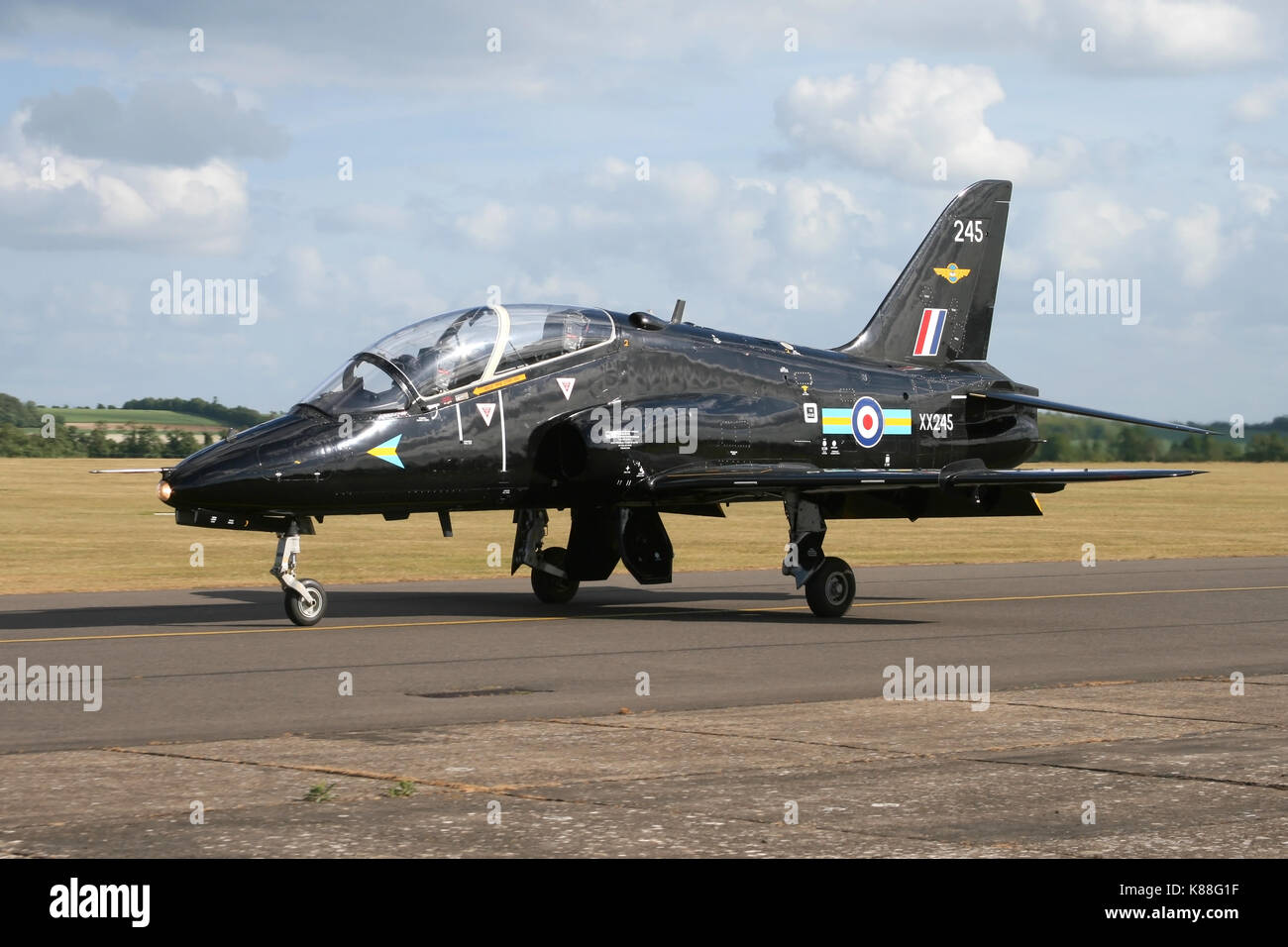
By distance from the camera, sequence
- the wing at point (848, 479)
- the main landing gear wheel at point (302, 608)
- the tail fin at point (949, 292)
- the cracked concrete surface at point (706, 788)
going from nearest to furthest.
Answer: the cracked concrete surface at point (706, 788) → the main landing gear wheel at point (302, 608) → the wing at point (848, 479) → the tail fin at point (949, 292)

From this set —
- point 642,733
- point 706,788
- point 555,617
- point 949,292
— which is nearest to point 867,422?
point 949,292

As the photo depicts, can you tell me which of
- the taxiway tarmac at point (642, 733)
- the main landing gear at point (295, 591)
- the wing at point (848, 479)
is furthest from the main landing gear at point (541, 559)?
the main landing gear at point (295, 591)

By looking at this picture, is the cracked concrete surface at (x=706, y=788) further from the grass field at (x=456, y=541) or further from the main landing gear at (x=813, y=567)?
the grass field at (x=456, y=541)

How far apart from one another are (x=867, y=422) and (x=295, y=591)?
7692 mm

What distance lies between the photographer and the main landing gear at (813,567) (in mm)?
18078

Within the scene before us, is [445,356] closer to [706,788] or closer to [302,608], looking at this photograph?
[302,608]

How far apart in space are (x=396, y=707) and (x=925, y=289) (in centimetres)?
1360

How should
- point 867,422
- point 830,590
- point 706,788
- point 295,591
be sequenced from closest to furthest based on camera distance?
1. point 706,788
2. point 295,591
3. point 830,590
4. point 867,422

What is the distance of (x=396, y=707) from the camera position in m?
11.2

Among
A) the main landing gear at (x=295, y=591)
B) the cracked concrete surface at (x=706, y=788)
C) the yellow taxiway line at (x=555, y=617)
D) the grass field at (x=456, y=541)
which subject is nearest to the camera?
the cracked concrete surface at (x=706, y=788)

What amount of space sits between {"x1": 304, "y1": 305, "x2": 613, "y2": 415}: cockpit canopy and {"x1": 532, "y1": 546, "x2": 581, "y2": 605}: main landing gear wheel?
3086mm

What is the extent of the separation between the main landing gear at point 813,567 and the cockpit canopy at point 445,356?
3.32m

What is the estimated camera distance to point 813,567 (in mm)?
18250
